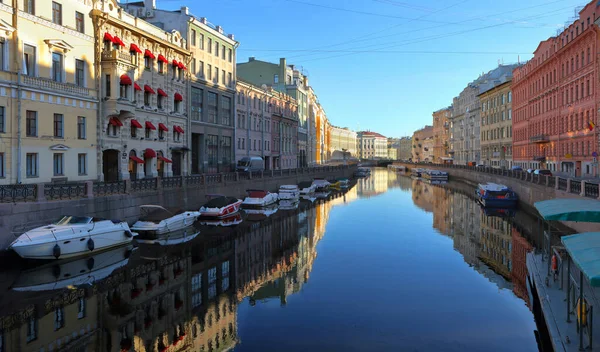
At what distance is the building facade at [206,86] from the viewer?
49.9 metres

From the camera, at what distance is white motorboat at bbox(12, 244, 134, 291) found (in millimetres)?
18531

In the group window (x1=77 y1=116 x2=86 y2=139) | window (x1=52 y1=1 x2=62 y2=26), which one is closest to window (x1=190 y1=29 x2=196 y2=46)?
window (x1=52 y1=1 x2=62 y2=26)

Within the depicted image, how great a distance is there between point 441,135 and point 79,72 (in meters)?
133

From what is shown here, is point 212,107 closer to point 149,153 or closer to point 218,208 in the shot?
point 149,153

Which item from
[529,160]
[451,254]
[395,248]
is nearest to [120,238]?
[395,248]

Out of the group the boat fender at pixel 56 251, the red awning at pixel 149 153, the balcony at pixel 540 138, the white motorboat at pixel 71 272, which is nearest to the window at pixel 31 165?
the white motorboat at pixel 71 272

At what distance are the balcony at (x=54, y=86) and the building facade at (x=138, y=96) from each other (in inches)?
84.0

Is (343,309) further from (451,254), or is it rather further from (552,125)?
(552,125)

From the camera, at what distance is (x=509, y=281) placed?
20891 millimetres

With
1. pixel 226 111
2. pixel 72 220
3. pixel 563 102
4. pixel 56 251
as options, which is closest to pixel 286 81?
pixel 226 111

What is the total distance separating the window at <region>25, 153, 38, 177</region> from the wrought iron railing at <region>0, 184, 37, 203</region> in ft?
22.2

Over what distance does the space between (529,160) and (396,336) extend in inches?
2585

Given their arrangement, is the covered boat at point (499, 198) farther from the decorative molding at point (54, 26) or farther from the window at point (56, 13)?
the window at point (56, 13)

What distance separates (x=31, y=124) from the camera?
29.1 meters
